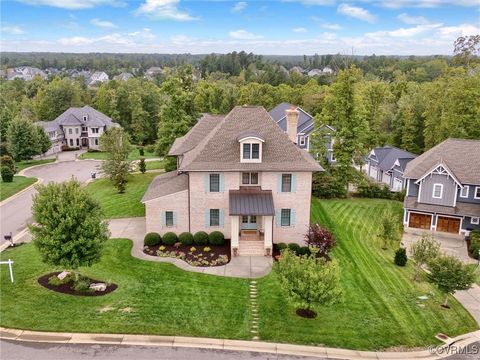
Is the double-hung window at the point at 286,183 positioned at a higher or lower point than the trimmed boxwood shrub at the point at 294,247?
higher

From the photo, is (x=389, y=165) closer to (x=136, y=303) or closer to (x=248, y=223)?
(x=248, y=223)

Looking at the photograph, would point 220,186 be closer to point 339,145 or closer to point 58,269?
point 58,269

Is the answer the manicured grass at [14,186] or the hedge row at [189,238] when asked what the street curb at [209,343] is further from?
the manicured grass at [14,186]

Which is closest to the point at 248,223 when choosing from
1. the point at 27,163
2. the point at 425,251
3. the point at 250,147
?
the point at 250,147

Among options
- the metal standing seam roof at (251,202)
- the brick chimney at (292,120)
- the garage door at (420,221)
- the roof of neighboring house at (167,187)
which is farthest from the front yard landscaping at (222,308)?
the brick chimney at (292,120)

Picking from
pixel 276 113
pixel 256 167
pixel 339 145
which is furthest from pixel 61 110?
pixel 256 167

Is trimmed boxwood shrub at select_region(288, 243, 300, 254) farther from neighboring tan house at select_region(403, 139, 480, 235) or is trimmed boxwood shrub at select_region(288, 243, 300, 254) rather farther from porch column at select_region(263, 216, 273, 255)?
neighboring tan house at select_region(403, 139, 480, 235)
